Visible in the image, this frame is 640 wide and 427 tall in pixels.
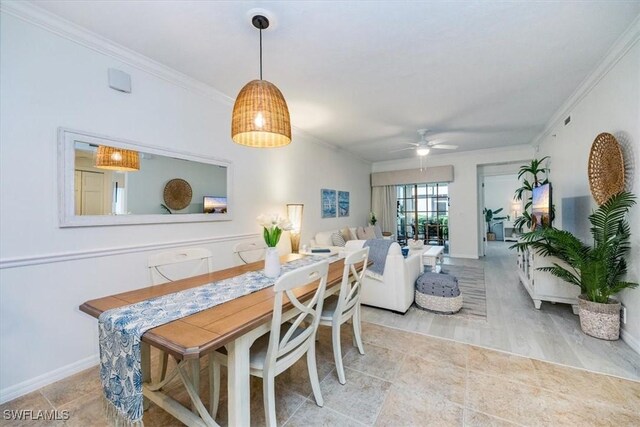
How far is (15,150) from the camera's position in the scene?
1.81m

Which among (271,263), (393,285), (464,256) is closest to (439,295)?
(393,285)

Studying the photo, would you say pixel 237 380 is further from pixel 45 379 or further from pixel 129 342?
pixel 45 379

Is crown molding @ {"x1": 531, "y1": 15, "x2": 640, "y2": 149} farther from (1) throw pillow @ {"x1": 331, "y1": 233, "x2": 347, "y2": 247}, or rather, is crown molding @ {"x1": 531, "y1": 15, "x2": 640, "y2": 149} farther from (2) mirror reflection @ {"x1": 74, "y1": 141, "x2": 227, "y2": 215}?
(2) mirror reflection @ {"x1": 74, "y1": 141, "x2": 227, "y2": 215}

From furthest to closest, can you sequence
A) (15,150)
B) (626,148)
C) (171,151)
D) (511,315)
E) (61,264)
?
(511,315) → (171,151) → (626,148) → (61,264) → (15,150)

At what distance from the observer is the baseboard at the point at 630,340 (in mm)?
2180

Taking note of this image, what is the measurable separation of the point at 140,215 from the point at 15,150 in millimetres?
881

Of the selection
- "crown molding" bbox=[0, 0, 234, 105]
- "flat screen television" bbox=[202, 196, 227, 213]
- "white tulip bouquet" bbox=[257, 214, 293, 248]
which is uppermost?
"crown molding" bbox=[0, 0, 234, 105]

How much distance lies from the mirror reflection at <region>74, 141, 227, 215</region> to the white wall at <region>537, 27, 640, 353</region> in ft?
13.0

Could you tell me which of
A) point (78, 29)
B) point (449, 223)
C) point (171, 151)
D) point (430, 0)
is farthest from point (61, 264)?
point (449, 223)

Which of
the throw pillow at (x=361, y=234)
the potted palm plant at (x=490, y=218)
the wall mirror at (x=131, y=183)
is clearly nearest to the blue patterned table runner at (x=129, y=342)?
the wall mirror at (x=131, y=183)

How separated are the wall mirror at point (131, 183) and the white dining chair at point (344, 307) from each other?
1.83 m

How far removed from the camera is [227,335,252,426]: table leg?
116 cm

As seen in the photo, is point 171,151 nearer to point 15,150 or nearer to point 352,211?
point 15,150

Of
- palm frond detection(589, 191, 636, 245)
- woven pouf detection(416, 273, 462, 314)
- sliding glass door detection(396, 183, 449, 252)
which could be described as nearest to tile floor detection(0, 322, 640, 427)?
woven pouf detection(416, 273, 462, 314)
